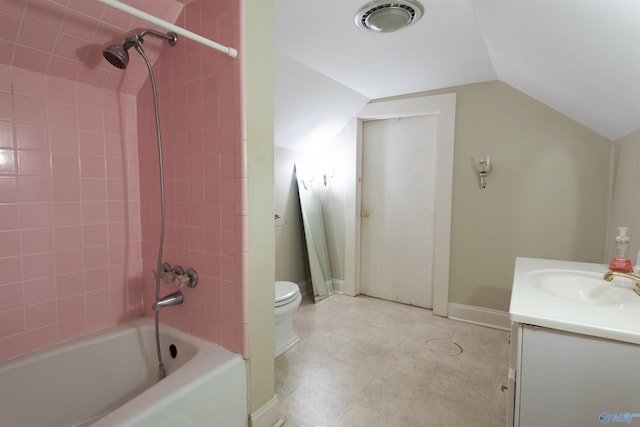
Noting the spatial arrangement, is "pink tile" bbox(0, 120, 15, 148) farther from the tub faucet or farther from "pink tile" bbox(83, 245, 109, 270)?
the tub faucet

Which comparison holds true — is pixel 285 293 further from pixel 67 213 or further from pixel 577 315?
pixel 577 315

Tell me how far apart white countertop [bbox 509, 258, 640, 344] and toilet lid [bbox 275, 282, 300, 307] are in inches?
53.6

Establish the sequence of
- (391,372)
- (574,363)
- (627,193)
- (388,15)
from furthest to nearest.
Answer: (391,372)
(627,193)
(388,15)
(574,363)

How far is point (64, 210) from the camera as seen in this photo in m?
1.39

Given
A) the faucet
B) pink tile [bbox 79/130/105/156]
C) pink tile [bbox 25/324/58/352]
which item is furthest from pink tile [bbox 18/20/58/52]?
the faucet

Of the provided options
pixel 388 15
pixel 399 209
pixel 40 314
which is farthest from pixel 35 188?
pixel 399 209

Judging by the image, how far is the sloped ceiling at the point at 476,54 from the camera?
1174 millimetres

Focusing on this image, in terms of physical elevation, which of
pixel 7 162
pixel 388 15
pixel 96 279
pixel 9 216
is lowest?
pixel 96 279

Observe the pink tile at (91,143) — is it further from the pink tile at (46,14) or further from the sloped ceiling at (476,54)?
the sloped ceiling at (476,54)

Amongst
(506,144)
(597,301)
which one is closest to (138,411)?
(597,301)

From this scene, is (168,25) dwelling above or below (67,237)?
above

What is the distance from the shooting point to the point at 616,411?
90 cm

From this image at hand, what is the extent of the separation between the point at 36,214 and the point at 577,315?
6.83ft

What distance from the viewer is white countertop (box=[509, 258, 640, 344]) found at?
896mm
